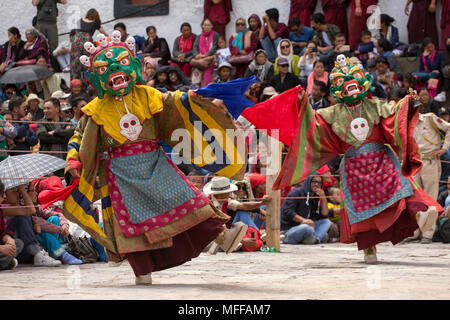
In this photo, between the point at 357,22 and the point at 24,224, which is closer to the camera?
the point at 24,224

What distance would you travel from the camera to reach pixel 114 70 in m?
5.50

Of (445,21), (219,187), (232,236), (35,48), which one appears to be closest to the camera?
(232,236)

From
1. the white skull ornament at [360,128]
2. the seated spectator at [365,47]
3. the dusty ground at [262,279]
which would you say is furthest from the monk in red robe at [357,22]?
the white skull ornament at [360,128]

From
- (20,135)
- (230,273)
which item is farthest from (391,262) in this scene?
(20,135)

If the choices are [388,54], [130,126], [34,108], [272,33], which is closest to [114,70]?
[130,126]

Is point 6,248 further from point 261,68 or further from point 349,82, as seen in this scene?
point 261,68

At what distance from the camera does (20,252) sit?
732 centimetres

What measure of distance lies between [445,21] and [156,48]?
16.2ft

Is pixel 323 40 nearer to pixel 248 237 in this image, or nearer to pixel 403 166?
pixel 248 237

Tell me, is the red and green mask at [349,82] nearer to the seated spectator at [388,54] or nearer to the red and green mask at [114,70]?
the red and green mask at [114,70]

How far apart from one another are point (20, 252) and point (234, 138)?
8.38 feet

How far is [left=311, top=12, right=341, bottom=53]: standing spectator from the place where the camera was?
43.2 feet

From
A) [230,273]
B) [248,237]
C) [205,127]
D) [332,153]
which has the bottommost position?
[248,237]

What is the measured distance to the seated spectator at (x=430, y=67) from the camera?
12.1 meters
